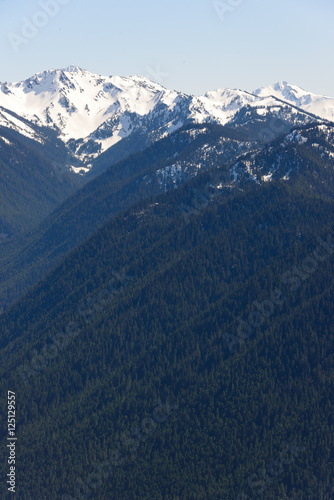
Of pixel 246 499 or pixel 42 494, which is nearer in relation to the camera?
pixel 246 499

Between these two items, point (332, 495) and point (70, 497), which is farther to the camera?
point (70, 497)

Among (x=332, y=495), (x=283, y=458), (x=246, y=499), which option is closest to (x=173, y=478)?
(x=246, y=499)

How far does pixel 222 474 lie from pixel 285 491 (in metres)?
21.7

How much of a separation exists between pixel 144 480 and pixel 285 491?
155 feet

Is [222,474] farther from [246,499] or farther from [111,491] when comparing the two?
[111,491]

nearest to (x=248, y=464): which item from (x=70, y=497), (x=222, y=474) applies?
(x=222, y=474)

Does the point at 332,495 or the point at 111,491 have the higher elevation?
the point at 332,495

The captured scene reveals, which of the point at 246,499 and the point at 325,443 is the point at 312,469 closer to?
the point at 325,443

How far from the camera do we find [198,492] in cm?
19100

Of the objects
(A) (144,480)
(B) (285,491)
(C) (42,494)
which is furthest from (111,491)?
(B) (285,491)

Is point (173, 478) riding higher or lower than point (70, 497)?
higher

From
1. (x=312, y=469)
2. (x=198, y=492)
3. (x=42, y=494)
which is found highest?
(x=312, y=469)

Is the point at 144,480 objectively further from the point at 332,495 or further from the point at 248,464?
the point at 332,495

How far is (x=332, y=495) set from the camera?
604ft
